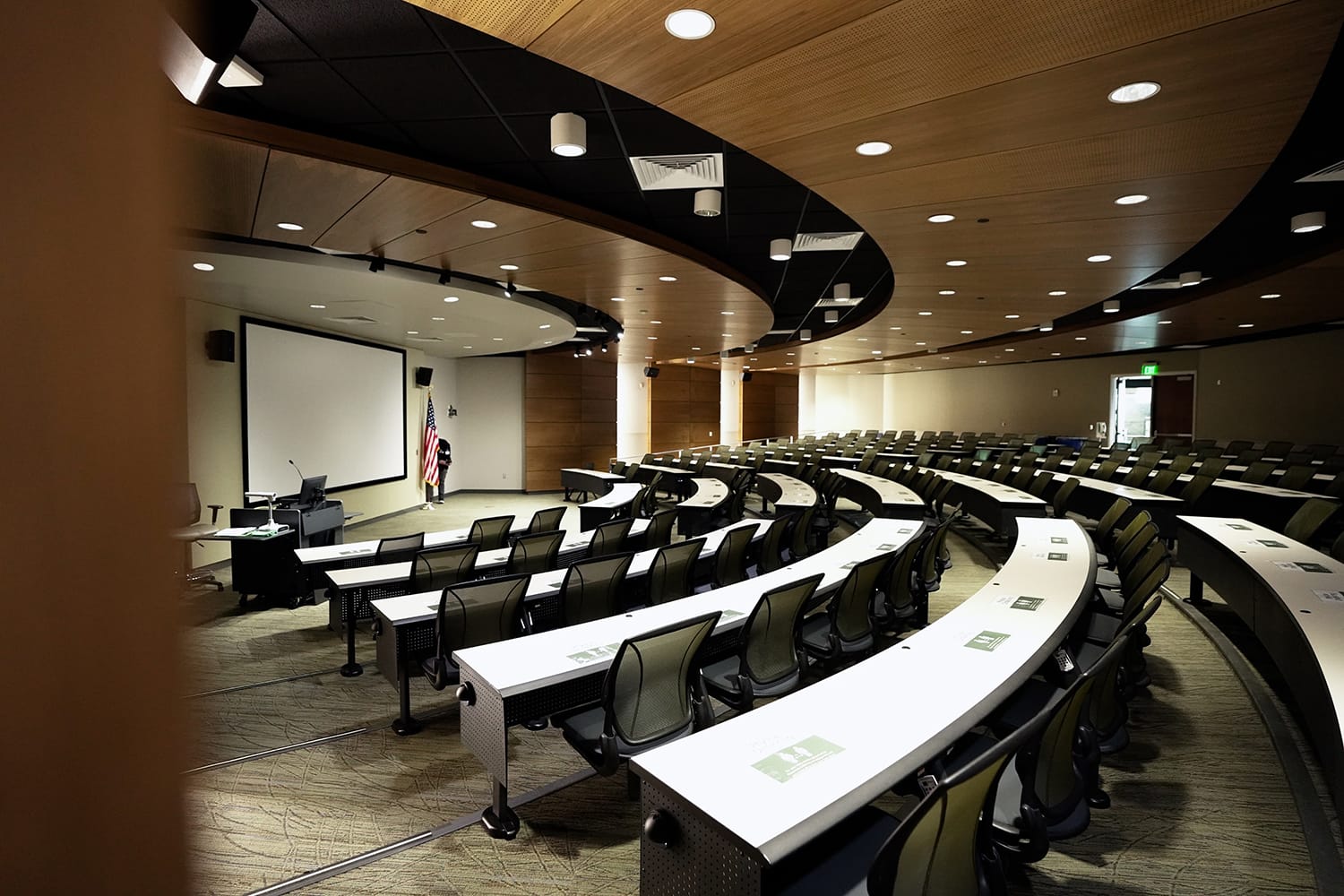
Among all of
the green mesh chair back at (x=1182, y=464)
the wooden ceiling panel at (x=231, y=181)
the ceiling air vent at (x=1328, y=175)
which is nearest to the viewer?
the wooden ceiling panel at (x=231, y=181)

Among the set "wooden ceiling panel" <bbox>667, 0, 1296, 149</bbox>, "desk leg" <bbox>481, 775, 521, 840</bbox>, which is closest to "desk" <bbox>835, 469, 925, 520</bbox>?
"wooden ceiling panel" <bbox>667, 0, 1296, 149</bbox>

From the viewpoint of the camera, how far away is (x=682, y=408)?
76.0 feet

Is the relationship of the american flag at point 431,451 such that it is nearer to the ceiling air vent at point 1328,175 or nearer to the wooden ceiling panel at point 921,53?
the wooden ceiling panel at point 921,53

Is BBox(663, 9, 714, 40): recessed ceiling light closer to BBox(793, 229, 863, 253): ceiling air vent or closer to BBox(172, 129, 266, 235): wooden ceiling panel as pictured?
BBox(172, 129, 266, 235): wooden ceiling panel

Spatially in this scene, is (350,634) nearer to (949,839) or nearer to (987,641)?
(987,641)

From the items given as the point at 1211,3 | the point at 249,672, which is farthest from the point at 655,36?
the point at 249,672

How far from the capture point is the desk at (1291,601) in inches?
114

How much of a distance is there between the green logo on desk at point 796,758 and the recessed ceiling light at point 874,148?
2.94m

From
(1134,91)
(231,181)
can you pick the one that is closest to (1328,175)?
(1134,91)

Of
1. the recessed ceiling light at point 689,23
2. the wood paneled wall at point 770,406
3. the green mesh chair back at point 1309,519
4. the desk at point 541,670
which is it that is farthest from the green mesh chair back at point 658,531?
the wood paneled wall at point 770,406

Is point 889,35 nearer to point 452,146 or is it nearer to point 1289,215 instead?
point 452,146

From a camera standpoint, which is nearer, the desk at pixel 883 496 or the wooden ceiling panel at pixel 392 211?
the wooden ceiling panel at pixel 392 211

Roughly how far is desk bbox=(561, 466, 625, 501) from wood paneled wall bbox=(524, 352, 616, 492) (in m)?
1.57

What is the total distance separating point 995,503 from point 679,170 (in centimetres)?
573
